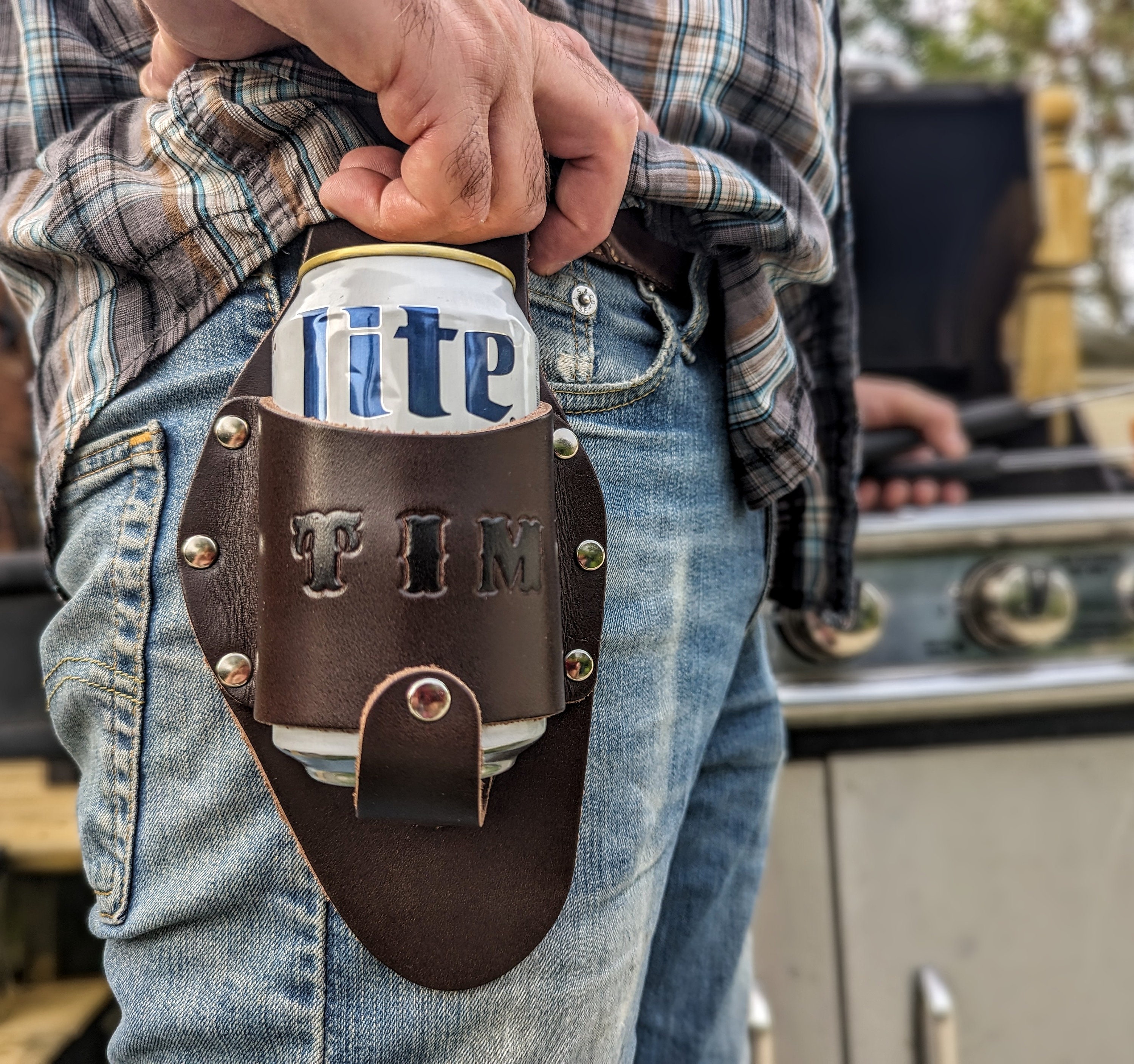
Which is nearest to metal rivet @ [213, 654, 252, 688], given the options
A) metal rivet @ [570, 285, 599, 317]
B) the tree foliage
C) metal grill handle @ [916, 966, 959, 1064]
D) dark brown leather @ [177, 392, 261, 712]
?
dark brown leather @ [177, 392, 261, 712]

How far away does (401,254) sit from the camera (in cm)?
38

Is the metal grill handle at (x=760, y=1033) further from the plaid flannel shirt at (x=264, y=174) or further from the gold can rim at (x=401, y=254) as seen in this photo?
the gold can rim at (x=401, y=254)

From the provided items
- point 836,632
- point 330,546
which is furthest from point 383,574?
point 836,632

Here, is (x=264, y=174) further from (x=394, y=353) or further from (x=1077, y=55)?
(x=1077, y=55)

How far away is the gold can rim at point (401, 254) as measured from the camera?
38cm

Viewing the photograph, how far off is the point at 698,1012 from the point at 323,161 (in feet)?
2.16

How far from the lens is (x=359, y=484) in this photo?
14.5 inches

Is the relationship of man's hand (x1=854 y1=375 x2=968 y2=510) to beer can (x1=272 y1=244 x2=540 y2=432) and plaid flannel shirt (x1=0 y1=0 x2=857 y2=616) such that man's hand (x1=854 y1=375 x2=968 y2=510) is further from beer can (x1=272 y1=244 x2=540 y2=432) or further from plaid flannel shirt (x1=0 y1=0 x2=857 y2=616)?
beer can (x1=272 y1=244 x2=540 y2=432)

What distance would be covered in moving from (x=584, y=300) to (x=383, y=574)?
197 mm

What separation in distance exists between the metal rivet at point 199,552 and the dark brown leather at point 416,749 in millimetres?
113

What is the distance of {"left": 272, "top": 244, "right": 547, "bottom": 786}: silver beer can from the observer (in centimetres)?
37

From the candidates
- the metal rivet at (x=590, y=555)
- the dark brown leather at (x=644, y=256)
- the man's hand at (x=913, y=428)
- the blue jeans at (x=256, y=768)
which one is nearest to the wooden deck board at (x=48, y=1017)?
the blue jeans at (x=256, y=768)

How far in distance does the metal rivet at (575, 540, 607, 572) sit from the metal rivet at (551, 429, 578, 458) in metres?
0.04

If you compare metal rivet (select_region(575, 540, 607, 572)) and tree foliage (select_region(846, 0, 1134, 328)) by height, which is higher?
tree foliage (select_region(846, 0, 1134, 328))
